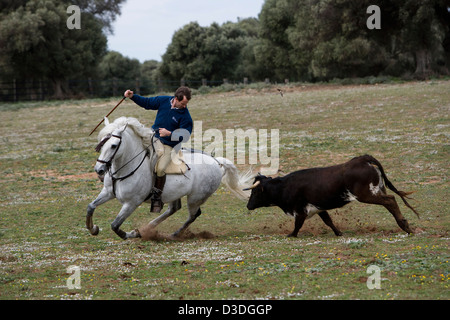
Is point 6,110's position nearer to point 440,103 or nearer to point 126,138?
point 440,103

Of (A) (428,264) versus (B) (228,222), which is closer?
(A) (428,264)

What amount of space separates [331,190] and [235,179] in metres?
3.00

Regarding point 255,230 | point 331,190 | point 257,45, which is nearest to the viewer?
point 331,190

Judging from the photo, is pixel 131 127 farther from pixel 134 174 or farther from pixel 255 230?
pixel 255 230

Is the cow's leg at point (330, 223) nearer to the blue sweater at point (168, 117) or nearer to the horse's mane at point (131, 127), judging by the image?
the blue sweater at point (168, 117)

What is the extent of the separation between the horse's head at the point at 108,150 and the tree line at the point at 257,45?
34.3 meters

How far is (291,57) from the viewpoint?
2571 inches

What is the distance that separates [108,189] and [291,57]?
56.0 m

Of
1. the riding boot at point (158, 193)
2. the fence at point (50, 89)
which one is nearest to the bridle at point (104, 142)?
the riding boot at point (158, 193)

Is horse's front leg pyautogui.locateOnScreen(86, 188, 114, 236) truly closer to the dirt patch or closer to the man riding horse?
the man riding horse

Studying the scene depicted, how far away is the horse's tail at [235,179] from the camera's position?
1380 centimetres

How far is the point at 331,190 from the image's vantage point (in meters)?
11.6

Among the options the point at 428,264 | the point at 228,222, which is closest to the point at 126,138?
the point at 228,222

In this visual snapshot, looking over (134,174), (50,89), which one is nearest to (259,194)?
(134,174)
